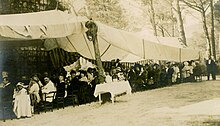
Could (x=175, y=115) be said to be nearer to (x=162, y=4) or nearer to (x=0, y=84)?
(x=162, y=4)

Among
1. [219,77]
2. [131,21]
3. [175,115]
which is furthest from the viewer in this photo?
[131,21]

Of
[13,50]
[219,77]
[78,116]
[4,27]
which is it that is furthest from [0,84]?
[219,77]

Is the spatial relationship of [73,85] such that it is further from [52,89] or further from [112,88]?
[112,88]

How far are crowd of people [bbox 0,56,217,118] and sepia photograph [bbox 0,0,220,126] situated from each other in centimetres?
1

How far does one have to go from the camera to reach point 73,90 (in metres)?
4.87

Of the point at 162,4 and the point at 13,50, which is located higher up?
the point at 162,4

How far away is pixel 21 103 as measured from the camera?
3947 millimetres

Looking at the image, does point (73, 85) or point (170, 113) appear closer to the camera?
point (170, 113)

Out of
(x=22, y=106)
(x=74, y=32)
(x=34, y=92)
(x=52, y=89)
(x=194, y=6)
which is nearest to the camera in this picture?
(x=194, y=6)

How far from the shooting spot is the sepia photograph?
125 inches

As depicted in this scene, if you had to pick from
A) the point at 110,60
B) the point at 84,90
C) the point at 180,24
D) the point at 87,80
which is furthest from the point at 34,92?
the point at 180,24

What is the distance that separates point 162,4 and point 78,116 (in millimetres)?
1253

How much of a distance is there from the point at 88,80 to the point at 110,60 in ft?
1.32

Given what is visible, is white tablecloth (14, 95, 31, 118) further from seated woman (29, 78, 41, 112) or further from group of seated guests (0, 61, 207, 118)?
seated woman (29, 78, 41, 112)
